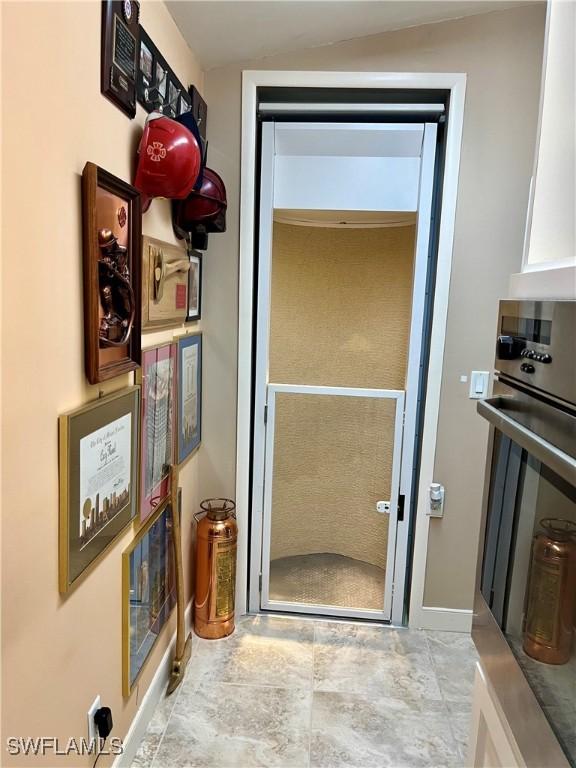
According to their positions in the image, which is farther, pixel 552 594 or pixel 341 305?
pixel 341 305

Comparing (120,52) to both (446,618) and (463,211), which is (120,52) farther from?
(446,618)

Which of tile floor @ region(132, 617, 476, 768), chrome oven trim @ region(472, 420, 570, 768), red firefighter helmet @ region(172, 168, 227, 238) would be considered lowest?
tile floor @ region(132, 617, 476, 768)

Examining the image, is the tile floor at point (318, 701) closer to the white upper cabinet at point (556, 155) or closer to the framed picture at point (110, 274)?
the framed picture at point (110, 274)

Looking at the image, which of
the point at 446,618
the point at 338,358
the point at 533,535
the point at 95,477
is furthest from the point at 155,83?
the point at 446,618

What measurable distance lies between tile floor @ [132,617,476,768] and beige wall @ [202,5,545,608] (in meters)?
0.34

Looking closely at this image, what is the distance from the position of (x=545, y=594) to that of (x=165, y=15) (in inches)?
73.2

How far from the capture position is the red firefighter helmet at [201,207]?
174 cm

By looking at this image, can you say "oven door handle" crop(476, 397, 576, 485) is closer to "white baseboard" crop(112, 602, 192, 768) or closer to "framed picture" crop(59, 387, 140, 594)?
"framed picture" crop(59, 387, 140, 594)

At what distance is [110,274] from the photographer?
121cm

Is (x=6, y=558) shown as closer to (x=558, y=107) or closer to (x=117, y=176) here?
(x=117, y=176)

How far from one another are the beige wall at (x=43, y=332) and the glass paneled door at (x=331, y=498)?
3.86 ft

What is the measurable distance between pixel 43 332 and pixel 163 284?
72 centimetres

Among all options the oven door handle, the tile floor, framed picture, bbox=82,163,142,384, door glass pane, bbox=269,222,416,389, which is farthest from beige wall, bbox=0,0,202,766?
door glass pane, bbox=269,222,416,389

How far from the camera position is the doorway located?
6.95 feet
